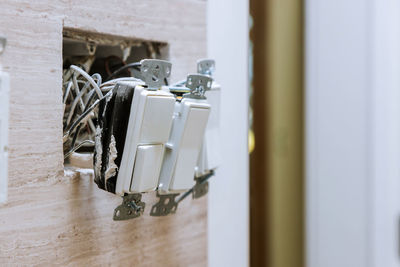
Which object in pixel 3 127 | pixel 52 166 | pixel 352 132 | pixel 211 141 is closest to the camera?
pixel 3 127

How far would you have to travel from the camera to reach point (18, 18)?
44 cm

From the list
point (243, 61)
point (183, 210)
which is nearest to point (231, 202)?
point (183, 210)

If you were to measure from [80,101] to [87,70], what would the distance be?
8 centimetres

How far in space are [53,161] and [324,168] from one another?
37.0 inches

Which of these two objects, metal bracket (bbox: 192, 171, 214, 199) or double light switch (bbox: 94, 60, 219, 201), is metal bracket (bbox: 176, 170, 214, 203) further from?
double light switch (bbox: 94, 60, 219, 201)

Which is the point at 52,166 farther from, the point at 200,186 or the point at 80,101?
the point at 200,186

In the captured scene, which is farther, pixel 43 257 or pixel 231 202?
pixel 231 202

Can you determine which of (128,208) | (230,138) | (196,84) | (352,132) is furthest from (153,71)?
(352,132)

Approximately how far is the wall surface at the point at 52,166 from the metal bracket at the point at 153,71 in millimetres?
106

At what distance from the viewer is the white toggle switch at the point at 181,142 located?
0.48m

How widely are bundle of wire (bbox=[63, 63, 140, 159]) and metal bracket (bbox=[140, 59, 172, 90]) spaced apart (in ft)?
0.07

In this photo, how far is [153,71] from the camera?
47 cm

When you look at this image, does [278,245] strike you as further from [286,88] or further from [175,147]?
[175,147]

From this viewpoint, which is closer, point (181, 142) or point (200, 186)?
point (181, 142)
